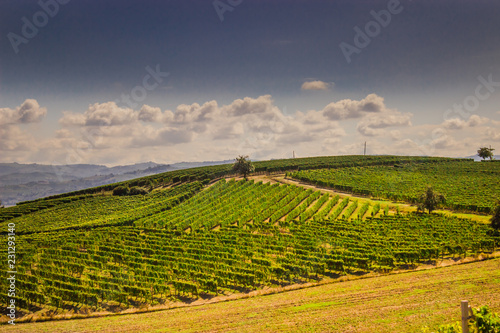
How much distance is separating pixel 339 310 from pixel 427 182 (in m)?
84.8

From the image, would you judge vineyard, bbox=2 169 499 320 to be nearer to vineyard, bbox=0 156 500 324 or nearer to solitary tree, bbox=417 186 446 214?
vineyard, bbox=0 156 500 324

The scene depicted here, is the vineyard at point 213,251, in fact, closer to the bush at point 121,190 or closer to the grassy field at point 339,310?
the grassy field at point 339,310

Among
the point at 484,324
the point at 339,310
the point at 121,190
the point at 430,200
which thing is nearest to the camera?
the point at 484,324

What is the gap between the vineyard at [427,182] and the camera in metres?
65.5

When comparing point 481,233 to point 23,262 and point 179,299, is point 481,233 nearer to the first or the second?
point 179,299

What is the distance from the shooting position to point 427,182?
88.9 m

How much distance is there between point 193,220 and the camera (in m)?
56.3

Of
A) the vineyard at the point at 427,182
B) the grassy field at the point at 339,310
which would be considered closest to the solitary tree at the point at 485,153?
the vineyard at the point at 427,182

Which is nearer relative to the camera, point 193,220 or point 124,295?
point 124,295

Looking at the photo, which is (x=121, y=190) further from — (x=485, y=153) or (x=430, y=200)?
(x=485, y=153)

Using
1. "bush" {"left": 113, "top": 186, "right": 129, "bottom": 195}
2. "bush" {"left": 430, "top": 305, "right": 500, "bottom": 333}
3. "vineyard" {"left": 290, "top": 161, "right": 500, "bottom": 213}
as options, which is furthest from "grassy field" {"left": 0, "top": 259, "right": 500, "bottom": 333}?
"bush" {"left": 113, "top": 186, "right": 129, "bottom": 195}

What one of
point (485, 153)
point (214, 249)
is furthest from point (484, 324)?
point (485, 153)

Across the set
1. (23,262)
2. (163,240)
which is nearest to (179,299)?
(163,240)

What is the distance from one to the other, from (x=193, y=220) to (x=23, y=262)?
2719 centimetres
